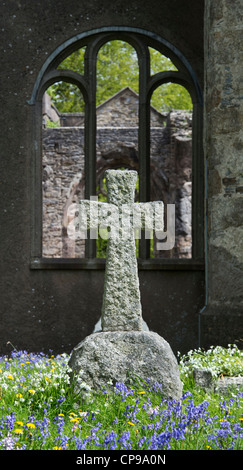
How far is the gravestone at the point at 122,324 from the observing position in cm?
381

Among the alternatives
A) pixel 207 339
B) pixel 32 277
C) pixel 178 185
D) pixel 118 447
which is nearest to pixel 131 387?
pixel 118 447

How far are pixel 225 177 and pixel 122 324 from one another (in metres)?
2.08

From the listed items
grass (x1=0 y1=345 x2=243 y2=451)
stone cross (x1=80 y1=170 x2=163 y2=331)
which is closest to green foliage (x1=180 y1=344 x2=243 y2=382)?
grass (x1=0 y1=345 x2=243 y2=451)

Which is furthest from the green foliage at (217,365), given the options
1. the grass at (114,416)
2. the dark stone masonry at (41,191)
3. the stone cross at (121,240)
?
the dark stone masonry at (41,191)

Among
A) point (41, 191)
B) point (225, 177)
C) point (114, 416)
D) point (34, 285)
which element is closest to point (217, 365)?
point (114, 416)

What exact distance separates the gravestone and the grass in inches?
3.5

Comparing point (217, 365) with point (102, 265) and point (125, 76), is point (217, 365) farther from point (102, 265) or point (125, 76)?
point (125, 76)

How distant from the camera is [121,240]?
4.08 meters

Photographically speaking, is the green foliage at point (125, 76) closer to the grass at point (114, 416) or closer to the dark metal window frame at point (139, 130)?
the dark metal window frame at point (139, 130)

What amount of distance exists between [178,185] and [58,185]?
9.49 ft

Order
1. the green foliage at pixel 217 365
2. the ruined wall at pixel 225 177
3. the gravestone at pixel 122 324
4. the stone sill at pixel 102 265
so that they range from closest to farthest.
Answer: the gravestone at pixel 122 324 < the green foliage at pixel 217 365 < the ruined wall at pixel 225 177 < the stone sill at pixel 102 265

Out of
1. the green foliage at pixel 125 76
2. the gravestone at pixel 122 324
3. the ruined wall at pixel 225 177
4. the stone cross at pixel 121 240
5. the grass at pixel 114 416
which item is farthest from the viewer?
the green foliage at pixel 125 76

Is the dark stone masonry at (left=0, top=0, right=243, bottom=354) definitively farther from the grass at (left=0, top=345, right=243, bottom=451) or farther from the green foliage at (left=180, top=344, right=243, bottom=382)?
the grass at (left=0, top=345, right=243, bottom=451)

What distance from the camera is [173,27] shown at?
6.50m
